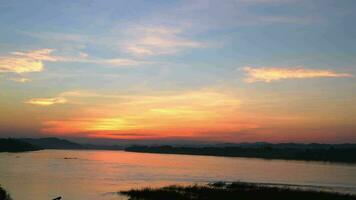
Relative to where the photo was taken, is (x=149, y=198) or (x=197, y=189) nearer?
(x=149, y=198)

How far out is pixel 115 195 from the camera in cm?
4981

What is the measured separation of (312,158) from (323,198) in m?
159

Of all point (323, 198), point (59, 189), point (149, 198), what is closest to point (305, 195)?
point (323, 198)

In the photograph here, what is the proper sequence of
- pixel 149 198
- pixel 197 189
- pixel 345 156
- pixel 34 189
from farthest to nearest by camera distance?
pixel 345 156, pixel 34 189, pixel 197 189, pixel 149 198

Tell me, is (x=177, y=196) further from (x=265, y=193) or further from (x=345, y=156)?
(x=345, y=156)

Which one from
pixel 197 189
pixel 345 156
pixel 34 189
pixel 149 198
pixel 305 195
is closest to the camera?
pixel 149 198

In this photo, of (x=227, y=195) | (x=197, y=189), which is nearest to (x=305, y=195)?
(x=227, y=195)

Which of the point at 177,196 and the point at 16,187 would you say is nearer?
the point at 177,196

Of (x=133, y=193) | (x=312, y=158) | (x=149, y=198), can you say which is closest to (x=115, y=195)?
(x=133, y=193)

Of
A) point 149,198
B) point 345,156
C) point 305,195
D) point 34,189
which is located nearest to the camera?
point 149,198

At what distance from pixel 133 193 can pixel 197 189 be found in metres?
7.71

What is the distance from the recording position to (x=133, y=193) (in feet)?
159

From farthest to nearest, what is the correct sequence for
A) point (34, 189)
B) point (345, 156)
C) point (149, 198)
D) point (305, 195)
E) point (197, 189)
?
1. point (345, 156)
2. point (34, 189)
3. point (197, 189)
4. point (305, 195)
5. point (149, 198)

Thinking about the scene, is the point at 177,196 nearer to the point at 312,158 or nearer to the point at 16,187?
the point at 16,187
